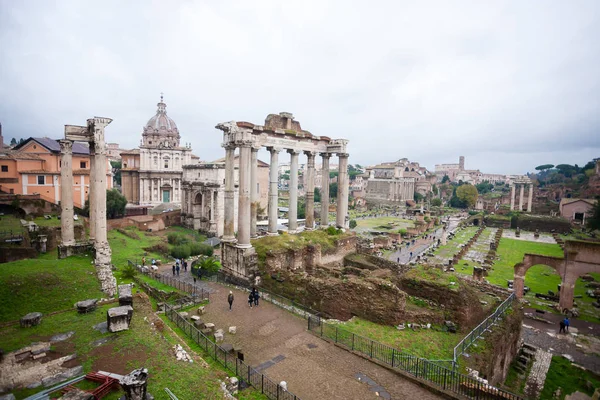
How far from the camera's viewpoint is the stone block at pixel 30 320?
10672 mm

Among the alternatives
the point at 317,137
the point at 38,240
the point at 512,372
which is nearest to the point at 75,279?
the point at 38,240

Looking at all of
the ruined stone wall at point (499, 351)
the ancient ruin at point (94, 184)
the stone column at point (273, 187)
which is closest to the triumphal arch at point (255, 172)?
the stone column at point (273, 187)

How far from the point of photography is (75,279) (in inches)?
573

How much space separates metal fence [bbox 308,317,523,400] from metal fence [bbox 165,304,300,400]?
337 centimetres

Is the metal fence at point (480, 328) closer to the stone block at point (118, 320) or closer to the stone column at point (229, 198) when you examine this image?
the stone block at point (118, 320)

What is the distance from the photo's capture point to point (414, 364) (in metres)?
10.5

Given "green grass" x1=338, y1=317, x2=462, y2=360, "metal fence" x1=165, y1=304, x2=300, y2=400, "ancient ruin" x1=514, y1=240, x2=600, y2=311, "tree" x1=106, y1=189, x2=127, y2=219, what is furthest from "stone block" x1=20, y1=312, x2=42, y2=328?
"tree" x1=106, y1=189, x2=127, y2=219

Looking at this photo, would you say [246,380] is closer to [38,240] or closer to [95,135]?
[95,135]

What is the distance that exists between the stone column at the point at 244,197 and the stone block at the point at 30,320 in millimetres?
9486

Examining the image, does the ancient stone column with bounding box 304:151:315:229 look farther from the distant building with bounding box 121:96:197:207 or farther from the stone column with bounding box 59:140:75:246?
the distant building with bounding box 121:96:197:207

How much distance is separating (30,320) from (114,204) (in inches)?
1339

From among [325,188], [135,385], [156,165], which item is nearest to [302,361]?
[135,385]

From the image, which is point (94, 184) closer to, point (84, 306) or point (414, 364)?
point (84, 306)

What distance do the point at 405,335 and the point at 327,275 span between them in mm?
6364
